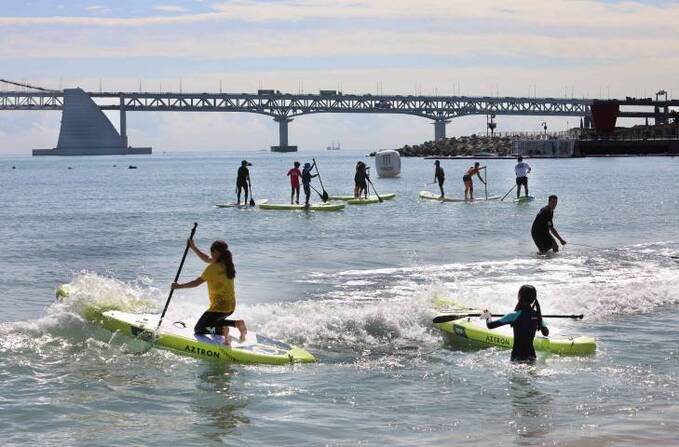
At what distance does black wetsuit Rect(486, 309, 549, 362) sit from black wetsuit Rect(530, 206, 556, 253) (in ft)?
29.0

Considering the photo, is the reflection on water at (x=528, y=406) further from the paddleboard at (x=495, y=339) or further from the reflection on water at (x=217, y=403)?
the reflection on water at (x=217, y=403)

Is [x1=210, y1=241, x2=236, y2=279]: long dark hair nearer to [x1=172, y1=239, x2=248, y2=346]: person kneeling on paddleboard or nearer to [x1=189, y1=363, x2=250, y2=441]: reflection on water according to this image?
[x1=172, y1=239, x2=248, y2=346]: person kneeling on paddleboard

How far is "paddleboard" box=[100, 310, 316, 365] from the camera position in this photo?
11242 mm

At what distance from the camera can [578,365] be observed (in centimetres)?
1113

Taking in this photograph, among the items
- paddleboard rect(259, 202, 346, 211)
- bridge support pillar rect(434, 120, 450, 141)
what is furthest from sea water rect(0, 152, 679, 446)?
bridge support pillar rect(434, 120, 450, 141)

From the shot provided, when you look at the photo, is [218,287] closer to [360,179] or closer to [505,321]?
[505,321]

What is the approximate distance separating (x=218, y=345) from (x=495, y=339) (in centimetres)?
329

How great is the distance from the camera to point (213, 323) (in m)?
11.5

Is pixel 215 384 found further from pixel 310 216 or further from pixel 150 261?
pixel 310 216

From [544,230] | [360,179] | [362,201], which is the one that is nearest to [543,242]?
[544,230]

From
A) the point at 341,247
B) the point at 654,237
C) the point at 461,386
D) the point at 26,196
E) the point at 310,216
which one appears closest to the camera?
the point at 461,386

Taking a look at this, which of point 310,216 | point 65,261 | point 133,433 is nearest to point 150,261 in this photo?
point 65,261

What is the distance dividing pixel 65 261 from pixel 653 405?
52.4 ft

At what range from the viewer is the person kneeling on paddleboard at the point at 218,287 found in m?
11.0
